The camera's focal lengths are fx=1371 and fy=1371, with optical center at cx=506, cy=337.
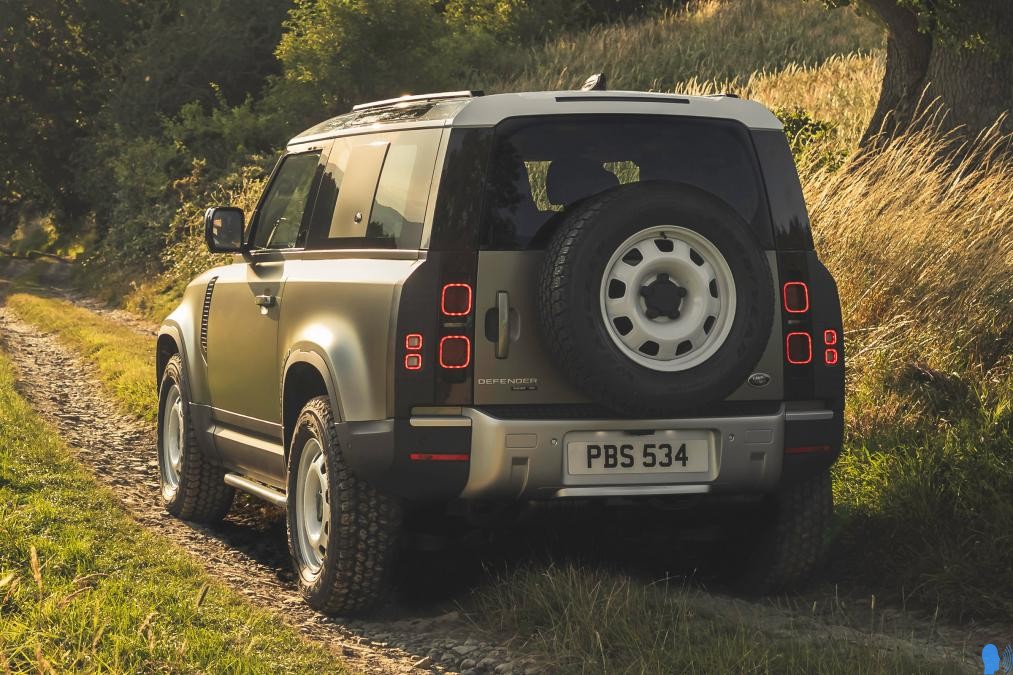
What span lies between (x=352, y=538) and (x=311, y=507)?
545mm

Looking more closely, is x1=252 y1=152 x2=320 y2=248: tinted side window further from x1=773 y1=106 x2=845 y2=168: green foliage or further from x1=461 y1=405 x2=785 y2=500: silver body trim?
x1=773 y1=106 x2=845 y2=168: green foliage

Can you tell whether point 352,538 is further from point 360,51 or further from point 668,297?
point 360,51

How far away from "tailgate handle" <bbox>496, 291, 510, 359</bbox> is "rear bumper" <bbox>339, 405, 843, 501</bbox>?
24 cm

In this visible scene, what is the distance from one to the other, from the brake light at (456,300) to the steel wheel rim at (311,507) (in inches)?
36.3

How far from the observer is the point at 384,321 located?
5086 millimetres

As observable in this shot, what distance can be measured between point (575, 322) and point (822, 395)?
1.20m

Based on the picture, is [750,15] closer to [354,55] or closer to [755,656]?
[354,55]

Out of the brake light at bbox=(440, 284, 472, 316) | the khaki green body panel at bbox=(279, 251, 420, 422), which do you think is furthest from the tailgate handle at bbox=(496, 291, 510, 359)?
the khaki green body panel at bbox=(279, 251, 420, 422)

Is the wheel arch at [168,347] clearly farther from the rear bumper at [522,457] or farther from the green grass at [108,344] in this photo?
the rear bumper at [522,457]

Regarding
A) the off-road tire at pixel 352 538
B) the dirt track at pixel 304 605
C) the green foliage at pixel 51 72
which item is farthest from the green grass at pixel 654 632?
the green foliage at pixel 51 72

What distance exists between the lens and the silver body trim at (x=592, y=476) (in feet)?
16.5

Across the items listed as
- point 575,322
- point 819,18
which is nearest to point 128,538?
point 575,322

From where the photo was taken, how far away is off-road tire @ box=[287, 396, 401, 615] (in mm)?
5266

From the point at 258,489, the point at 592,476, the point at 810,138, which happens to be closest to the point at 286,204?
the point at 258,489
